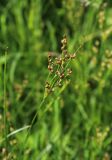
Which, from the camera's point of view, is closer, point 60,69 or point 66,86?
point 60,69

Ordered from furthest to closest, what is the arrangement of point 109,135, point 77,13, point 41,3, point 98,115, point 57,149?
point 41,3, point 77,13, point 98,115, point 109,135, point 57,149

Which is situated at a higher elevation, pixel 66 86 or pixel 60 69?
pixel 60 69

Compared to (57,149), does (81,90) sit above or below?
above

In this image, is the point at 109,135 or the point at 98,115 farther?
the point at 98,115

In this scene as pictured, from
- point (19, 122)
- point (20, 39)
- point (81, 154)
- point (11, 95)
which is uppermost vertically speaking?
point (20, 39)

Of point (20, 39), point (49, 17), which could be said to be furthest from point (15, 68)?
point (49, 17)

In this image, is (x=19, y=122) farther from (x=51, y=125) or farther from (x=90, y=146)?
(x=90, y=146)

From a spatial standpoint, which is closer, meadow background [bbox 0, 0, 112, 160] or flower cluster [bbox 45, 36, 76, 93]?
flower cluster [bbox 45, 36, 76, 93]

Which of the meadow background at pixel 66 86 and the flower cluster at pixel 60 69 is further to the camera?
the meadow background at pixel 66 86
